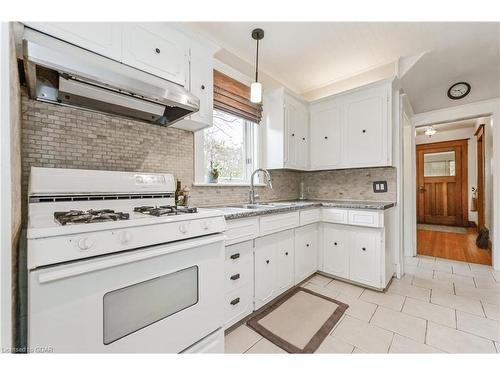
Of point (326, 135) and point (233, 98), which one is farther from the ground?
point (233, 98)

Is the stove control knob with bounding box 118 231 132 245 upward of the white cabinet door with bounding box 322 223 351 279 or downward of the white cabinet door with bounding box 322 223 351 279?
upward

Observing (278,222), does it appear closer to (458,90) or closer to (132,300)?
(132,300)

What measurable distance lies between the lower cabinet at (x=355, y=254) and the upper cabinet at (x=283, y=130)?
0.92 metres

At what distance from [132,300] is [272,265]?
1231mm

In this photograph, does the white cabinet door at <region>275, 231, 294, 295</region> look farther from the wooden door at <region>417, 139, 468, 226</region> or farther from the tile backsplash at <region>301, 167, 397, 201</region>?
the wooden door at <region>417, 139, 468, 226</region>

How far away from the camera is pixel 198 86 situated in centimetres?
172

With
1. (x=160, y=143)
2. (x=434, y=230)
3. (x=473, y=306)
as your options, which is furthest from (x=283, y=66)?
(x=434, y=230)

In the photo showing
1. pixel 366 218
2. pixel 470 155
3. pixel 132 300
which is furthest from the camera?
pixel 470 155

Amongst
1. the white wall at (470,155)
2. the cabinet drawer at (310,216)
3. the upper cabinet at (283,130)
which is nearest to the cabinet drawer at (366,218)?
the cabinet drawer at (310,216)

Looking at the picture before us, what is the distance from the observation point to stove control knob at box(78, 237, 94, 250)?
0.81 metres

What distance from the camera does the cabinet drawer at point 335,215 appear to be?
239cm

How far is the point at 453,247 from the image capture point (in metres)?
3.67

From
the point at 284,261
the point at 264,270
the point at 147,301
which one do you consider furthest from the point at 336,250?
the point at 147,301

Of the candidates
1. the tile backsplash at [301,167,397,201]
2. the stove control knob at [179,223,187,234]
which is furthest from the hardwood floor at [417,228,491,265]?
the stove control knob at [179,223,187,234]
